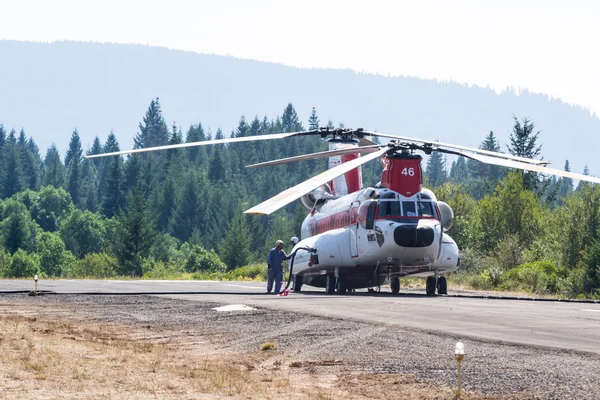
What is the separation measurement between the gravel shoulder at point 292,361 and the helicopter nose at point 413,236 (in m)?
8.15

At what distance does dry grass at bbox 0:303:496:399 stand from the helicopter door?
14360 mm

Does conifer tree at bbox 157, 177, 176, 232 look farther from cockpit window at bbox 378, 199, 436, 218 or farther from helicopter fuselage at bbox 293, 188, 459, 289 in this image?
cockpit window at bbox 378, 199, 436, 218

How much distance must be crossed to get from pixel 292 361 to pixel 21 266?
10238 centimetres

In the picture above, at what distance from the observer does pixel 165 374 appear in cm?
1266

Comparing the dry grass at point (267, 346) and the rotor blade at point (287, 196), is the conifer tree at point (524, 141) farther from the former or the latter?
the dry grass at point (267, 346)

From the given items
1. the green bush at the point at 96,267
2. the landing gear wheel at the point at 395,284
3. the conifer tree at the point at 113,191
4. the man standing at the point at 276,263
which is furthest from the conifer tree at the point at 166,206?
the landing gear wheel at the point at 395,284

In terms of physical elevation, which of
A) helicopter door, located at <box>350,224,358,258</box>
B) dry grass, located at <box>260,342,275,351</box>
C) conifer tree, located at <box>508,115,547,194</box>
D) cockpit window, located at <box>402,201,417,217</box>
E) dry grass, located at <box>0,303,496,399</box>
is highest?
conifer tree, located at <box>508,115,547,194</box>

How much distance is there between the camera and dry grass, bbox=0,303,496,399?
11133mm

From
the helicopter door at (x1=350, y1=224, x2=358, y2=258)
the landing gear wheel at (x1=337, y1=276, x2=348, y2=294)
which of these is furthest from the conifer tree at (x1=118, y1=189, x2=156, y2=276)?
the helicopter door at (x1=350, y1=224, x2=358, y2=258)

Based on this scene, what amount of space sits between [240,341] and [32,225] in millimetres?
171085

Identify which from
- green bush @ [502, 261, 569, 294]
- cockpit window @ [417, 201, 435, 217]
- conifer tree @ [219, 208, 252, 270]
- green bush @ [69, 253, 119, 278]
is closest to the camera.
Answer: cockpit window @ [417, 201, 435, 217]

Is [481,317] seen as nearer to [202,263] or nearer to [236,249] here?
[202,263]

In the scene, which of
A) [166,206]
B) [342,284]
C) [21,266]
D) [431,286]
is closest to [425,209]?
[431,286]

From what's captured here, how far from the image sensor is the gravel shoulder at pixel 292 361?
1125 cm
